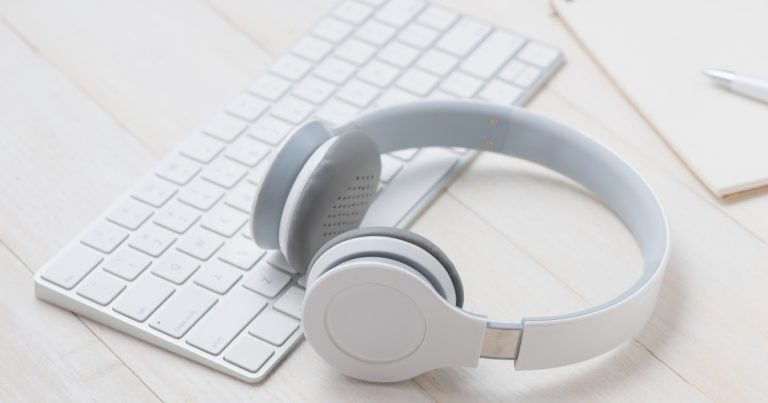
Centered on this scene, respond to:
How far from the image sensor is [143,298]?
769 mm

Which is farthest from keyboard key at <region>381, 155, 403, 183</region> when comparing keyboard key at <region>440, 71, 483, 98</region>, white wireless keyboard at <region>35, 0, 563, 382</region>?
keyboard key at <region>440, 71, 483, 98</region>

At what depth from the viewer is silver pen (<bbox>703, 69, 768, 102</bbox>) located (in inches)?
35.9

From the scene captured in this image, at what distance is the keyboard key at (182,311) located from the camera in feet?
2.45

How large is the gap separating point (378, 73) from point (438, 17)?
102 mm

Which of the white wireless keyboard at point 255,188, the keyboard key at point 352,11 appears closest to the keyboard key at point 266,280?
the white wireless keyboard at point 255,188

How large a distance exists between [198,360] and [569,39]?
0.49 metres

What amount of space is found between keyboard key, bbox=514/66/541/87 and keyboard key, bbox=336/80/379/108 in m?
0.13

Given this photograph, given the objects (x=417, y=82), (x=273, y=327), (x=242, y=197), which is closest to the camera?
(x=273, y=327)

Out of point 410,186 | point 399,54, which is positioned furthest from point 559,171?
point 399,54

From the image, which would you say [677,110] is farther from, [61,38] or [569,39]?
[61,38]

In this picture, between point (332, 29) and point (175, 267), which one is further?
point (332, 29)

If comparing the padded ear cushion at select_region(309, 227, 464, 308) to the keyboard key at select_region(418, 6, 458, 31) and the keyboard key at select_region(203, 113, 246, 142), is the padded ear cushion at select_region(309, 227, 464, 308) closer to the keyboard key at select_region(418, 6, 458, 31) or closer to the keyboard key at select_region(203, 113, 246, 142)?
the keyboard key at select_region(203, 113, 246, 142)

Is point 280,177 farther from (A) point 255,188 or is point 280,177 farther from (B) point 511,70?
(B) point 511,70

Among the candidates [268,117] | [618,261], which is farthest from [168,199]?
[618,261]
